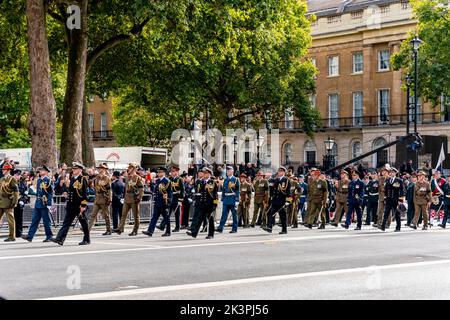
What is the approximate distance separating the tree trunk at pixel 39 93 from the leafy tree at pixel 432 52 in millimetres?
27227

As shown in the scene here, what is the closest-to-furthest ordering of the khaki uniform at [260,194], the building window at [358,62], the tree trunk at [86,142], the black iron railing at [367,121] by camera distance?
the khaki uniform at [260,194]
the tree trunk at [86,142]
the black iron railing at [367,121]
the building window at [358,62]

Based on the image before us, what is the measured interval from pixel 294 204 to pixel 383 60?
44.9 meters

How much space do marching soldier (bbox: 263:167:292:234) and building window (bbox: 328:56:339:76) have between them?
1994 inches

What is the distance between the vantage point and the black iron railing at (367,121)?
65125 millimetres

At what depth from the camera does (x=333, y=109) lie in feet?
241

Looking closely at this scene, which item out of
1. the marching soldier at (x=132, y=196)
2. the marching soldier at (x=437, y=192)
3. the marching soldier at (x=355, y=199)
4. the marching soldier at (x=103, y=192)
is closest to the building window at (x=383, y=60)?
the marching soldier at (x=437, y=192)

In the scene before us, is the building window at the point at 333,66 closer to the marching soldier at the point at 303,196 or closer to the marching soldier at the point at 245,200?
the marching soldier at the point at 303,196

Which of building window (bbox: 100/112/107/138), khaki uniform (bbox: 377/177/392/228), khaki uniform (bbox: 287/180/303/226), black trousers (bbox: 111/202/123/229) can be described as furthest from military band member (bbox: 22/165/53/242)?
building window (bbox: 100/112/107/138)

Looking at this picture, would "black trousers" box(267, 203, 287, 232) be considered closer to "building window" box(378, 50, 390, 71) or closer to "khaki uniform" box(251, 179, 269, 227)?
"khaki uniform" box(251, 179, 269, 227)

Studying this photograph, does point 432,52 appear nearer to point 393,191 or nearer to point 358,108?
point 358,108

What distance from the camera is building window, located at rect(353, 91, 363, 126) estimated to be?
234 ft

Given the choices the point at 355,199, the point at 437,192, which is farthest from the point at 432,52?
the point at 355,199

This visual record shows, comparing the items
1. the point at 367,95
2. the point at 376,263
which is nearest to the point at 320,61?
the point at 367,95
